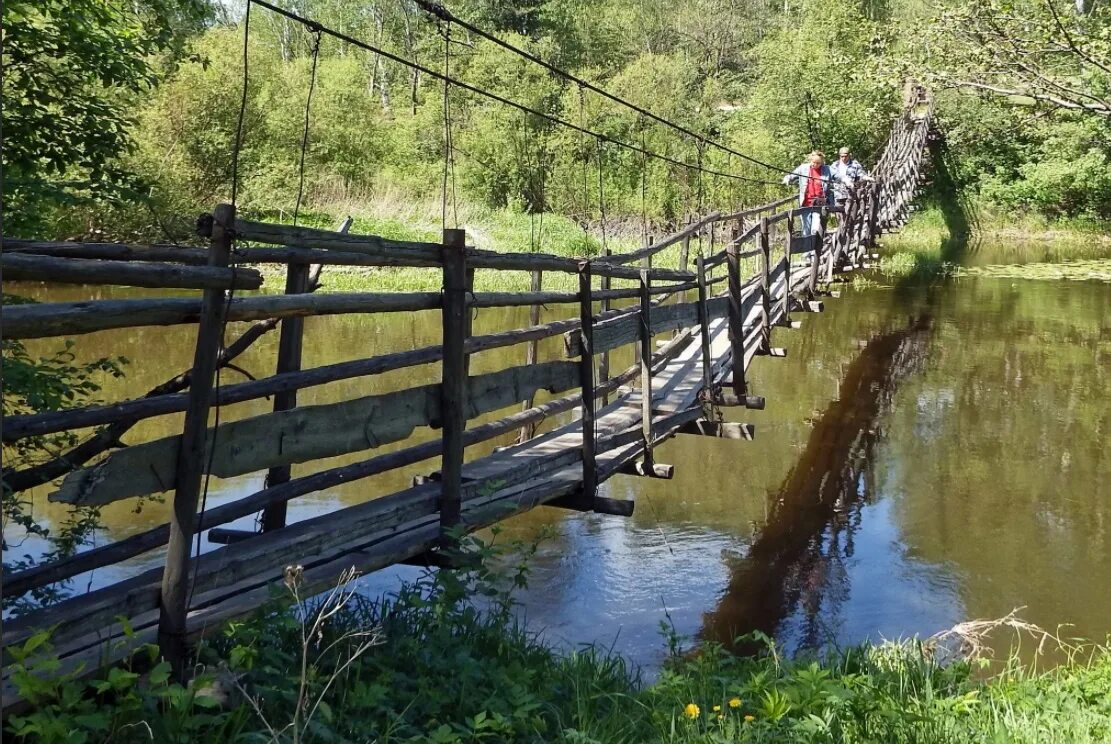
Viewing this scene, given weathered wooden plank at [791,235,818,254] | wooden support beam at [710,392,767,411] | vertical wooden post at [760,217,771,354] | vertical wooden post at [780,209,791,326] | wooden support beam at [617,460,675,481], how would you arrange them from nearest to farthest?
1. wooden support beam at [617,460,675,481]
2. wooden support beam at [710,392,767,411]
3. vertical wooden post at [760,217,771,354]
4. vertical wooden post at [780,209,791,326]
5. weathered wooden plank at [791,235,818,254]

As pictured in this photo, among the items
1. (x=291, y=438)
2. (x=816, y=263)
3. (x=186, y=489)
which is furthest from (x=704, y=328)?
(x=186, y=489)

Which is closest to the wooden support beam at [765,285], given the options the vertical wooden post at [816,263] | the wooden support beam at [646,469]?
the vertical wooden post at [816,263]

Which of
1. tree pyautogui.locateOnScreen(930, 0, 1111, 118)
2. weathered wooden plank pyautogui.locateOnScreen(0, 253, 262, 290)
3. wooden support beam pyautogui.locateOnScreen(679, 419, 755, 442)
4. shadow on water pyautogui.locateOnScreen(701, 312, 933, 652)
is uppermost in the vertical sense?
tree pyautogui.locateOnScreen(930, 0, 1111, 118)

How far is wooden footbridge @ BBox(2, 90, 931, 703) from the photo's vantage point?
2.57 meters

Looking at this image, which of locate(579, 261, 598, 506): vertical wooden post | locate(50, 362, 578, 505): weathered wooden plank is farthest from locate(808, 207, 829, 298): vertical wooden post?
locate(50, 362, 578, 505): weathered wooden plank

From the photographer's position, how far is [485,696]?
323 centimetres

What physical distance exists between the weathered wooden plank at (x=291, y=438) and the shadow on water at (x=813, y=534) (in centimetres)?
210

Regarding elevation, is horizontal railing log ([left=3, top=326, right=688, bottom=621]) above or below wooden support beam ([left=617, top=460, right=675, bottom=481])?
above

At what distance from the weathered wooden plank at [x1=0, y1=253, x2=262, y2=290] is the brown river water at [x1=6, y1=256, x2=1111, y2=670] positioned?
39.8 inches

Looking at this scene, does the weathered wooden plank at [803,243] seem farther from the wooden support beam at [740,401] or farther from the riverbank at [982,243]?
the riverbank at [982,243]

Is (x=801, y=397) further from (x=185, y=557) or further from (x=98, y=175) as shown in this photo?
(x=185, y=557)

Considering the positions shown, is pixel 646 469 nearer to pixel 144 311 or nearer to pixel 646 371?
pixel 646 371

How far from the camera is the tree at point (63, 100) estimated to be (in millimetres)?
4773

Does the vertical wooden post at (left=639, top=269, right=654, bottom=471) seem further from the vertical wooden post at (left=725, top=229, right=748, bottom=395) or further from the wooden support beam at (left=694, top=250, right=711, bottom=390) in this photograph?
the vertical wooden post at (left=725, top=229, right=748, bottom=395)
